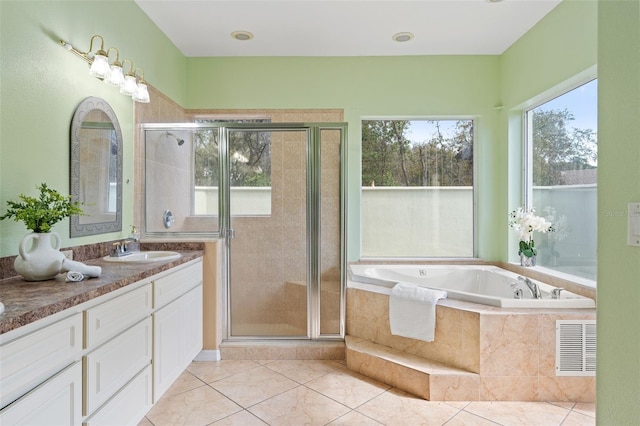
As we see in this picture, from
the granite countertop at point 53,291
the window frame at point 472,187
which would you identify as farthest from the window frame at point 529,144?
the granite countertop at point 53,291

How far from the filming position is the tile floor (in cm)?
198

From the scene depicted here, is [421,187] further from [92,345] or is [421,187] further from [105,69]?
[92,345]

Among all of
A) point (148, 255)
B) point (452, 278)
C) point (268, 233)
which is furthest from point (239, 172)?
point (452, 278)

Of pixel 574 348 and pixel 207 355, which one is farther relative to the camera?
pixel 207 355

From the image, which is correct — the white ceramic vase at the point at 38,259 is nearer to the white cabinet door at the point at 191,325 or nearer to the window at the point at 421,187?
the white cabinet door at the point at 191,325

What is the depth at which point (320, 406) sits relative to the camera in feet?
6.95

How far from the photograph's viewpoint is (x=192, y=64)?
355cm

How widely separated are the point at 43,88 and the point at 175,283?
1.24m

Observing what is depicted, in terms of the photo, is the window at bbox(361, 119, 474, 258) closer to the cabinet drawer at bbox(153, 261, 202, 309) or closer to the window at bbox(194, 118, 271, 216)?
the window at bbox(194, 118, 271, 216)

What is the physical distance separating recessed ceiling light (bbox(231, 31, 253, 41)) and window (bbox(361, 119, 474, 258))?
4.57 ft

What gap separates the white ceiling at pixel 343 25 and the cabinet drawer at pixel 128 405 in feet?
8.44

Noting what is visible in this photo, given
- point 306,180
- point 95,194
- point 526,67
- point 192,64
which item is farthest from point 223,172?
point 526,67

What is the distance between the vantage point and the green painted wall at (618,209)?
0.92 metres

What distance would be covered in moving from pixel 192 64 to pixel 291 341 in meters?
2.87
